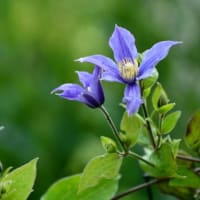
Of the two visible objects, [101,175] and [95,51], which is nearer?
[101,175]

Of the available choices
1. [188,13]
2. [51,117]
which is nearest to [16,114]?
[51,117]

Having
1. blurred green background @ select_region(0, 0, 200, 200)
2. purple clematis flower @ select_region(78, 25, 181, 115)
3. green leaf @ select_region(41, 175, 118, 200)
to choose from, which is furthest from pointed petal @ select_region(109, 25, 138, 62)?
blurred green background @ select_region(0, 0, 200, 200)

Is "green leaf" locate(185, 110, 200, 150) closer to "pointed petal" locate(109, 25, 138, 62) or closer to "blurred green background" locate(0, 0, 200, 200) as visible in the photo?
"pointed petal" locate(109, 25, 138, 62)

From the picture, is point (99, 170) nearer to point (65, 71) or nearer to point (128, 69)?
point (128, 69)

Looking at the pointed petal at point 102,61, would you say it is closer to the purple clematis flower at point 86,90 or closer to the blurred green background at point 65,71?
the purple clematis flower at point 86,90

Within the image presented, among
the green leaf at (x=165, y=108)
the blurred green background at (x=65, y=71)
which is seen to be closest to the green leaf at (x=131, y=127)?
the green leaf at (x=165, y=108)

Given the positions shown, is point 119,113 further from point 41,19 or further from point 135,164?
point 41,19

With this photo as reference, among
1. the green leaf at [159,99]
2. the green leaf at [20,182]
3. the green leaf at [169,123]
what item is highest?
the green leaf at [159,99]
